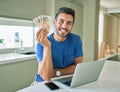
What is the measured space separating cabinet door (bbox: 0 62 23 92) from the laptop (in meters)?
1.26

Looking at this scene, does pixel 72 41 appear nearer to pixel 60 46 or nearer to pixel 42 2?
pixel 60 46

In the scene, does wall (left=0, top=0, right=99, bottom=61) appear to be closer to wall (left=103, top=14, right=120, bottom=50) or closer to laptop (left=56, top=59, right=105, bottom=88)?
laptop (left=56, top=59, right=105, bottom=88)

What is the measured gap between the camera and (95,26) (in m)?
3.87

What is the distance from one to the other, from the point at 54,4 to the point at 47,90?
7.72 ft

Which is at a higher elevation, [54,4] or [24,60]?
[54,4]

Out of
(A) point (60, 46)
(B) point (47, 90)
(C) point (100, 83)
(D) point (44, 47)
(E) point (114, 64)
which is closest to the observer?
(B) point (47, 90)

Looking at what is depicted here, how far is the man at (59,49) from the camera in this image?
134cm

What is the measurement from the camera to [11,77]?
2.33 m

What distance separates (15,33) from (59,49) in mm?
1861

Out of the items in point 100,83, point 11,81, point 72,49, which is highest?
point 72,49

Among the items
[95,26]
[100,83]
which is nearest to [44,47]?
[100,83]

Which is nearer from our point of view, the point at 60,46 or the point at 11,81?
the point at 60,46

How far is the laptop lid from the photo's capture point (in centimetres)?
104

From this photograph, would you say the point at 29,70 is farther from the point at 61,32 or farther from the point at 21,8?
the point at 61,32
